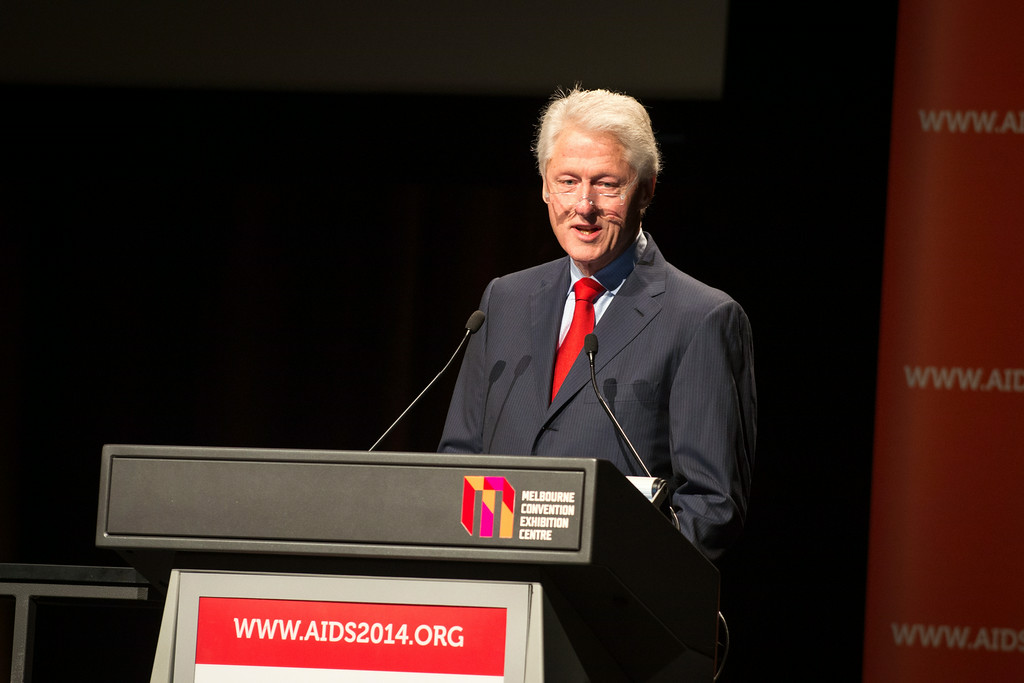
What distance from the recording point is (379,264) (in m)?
3.73

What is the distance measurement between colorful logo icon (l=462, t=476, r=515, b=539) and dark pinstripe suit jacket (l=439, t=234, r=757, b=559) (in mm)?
577

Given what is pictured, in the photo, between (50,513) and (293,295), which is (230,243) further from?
(50,513)

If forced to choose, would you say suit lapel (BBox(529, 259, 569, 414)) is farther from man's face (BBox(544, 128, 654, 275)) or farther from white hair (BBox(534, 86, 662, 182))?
white hair (BBox(534, 86, 662, 182))

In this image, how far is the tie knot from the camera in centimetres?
183

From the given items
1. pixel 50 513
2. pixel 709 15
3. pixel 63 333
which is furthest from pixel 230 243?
pixel 709 15

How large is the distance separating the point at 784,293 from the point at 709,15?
83 centimetres

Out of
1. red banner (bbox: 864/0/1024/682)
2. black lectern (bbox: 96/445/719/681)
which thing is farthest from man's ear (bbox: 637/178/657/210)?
red banner (bbox: 864/0/1024/682)

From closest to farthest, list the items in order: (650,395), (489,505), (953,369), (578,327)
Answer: (489,505)
(650,395)
(578,327)
(953,369)

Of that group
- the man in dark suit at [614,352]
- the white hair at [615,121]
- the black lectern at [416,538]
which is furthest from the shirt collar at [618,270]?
the black lectern at [416,538]

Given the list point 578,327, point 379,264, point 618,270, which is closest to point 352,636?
point 578,327

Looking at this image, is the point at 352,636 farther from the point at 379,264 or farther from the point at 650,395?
the point at 379,264

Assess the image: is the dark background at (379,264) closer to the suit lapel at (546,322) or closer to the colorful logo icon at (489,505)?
the suit lapel at (546,322)

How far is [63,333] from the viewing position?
3895 millimetres

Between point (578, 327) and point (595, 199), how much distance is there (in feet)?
0.71
